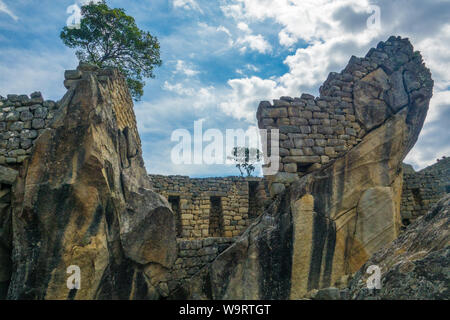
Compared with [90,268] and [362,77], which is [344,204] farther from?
[90,268]

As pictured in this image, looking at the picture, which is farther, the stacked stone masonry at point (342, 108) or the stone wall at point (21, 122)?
the stacked stone masonry at point (342, 108)

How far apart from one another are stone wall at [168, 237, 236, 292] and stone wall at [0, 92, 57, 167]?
406cm

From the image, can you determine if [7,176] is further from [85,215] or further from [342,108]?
[342,108]

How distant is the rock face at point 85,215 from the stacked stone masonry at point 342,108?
3.26m

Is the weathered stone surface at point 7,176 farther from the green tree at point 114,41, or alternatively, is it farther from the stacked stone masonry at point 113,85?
the green tree at point 114,41

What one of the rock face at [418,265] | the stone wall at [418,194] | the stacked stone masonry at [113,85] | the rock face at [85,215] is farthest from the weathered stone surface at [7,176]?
the stone wall at [418,194]

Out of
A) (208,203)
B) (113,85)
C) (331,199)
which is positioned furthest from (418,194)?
(113,85)

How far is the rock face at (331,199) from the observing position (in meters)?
5.69

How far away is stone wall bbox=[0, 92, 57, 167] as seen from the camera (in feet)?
18.6

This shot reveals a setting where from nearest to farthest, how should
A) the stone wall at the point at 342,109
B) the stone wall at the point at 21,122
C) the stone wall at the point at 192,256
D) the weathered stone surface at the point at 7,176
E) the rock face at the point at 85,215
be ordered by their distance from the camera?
the rock face at the point at 85,215 < the weathered stone surface at the point at 7,176 < the stone wall at the point at 21,122 < the stone wall at the point at 342,109 < the stone wall at the point at 192,256

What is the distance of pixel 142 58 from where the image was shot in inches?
488

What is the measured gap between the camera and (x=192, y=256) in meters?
7.48

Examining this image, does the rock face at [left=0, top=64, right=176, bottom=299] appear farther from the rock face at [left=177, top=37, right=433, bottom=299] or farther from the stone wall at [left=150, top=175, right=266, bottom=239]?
the stone wall at [left=150, top=175, right=266, bottom=239]

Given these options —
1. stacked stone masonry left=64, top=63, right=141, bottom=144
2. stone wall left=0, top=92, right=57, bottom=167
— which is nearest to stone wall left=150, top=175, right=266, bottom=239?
stacked stone masonry left=64, top=63, right=141, bottom=144
